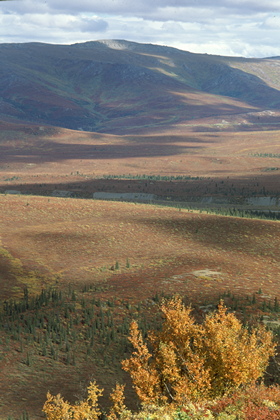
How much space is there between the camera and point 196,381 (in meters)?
14.4

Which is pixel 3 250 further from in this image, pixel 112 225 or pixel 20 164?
pixel 20 164

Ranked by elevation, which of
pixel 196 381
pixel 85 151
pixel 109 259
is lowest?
pixel 109 259

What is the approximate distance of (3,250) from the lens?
123ft

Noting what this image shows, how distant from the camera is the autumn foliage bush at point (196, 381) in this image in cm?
1355

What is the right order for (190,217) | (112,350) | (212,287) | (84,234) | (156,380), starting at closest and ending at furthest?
1. (156,380)
2. (112,350)
3. (212,287)
4. (84,234)
5. (190,217)

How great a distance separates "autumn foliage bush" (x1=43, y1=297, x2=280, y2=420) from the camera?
13.6 metres

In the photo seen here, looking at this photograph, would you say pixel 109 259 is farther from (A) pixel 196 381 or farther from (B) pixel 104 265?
(A) pixel 196 381

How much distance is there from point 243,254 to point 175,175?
59.7 m

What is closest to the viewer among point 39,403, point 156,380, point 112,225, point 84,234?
point 156,380

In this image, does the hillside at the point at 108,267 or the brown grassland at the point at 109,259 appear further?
the hillside at the point at 108,267

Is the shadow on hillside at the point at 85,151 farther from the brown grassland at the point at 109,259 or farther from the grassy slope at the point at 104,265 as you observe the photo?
the grassy slope at the point at 104,265

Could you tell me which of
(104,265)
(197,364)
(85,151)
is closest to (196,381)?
(197,364)

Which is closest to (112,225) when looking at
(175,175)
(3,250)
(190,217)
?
(190,217)

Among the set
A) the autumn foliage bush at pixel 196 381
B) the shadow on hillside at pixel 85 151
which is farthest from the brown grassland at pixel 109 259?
the shadow on hillside at pixel 85 151
